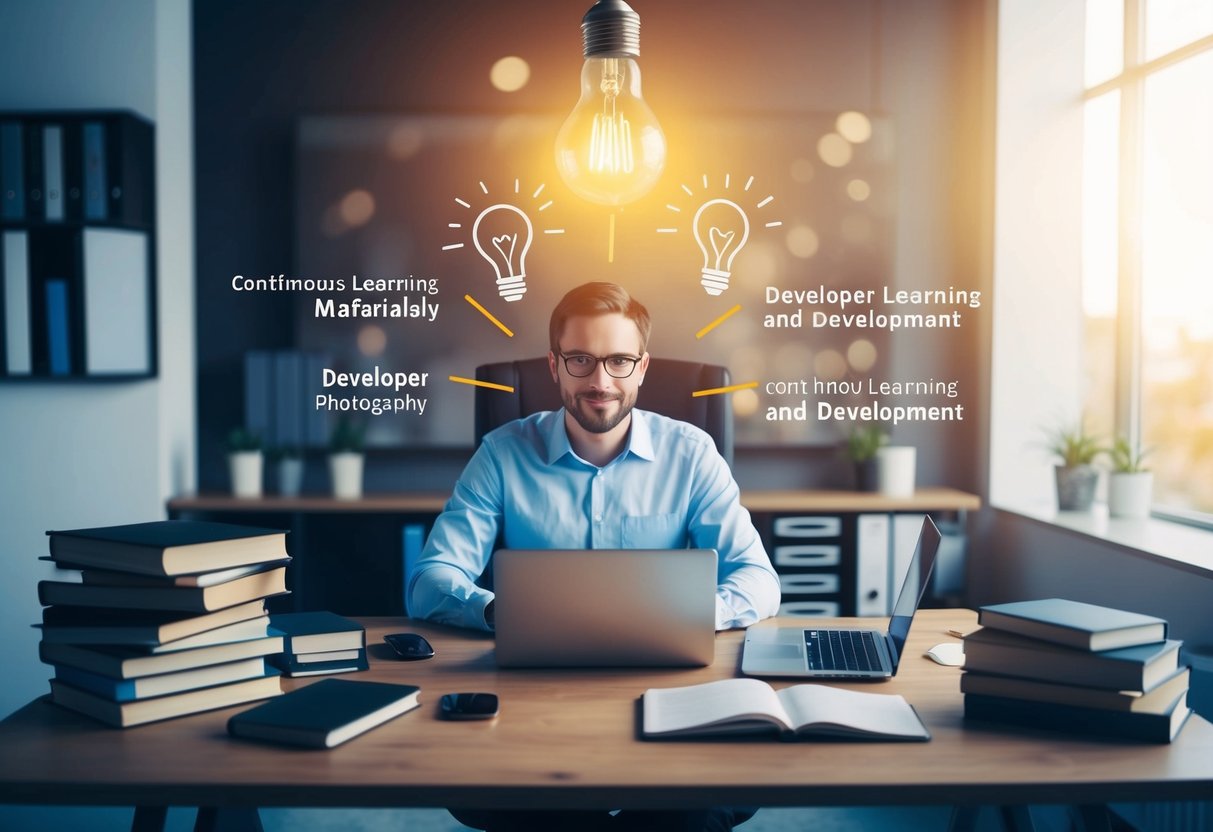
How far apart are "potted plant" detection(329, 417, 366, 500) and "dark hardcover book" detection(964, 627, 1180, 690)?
2.26 meters

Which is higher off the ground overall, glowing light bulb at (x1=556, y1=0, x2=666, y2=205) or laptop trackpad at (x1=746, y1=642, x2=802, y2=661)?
glowing light bulb at (x1=556, y1=0, x2=666, y2=205)

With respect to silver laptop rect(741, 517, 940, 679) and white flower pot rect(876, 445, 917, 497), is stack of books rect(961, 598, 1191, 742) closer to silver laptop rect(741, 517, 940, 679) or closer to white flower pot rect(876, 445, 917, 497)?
silver laptop rect(741, 517, 940, 679)

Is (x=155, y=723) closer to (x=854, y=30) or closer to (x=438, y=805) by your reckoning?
(x=438, y=805)

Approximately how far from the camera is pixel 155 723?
3.78 ft

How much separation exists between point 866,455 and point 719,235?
2.90 feet

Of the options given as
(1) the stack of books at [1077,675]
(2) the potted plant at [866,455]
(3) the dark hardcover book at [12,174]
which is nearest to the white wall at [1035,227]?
(2) the potted plant at [866,455]

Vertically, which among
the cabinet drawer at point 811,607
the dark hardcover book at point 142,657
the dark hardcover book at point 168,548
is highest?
the dark hardcover book at point 168,548

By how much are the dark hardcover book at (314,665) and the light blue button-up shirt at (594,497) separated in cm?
52

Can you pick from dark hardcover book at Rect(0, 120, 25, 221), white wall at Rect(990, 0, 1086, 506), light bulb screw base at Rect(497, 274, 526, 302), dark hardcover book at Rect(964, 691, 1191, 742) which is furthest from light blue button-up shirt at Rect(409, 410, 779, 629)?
dark hardcover book at Rect(0, 120, 25, 221)

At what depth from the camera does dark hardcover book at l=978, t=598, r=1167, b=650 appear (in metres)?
1.13

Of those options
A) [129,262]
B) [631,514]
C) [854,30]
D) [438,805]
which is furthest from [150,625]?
[854,30]

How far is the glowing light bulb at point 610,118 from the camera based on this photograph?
135 cm

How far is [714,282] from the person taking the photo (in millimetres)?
3318

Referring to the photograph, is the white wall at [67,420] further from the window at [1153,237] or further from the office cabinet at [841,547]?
the window at [1153,237]
